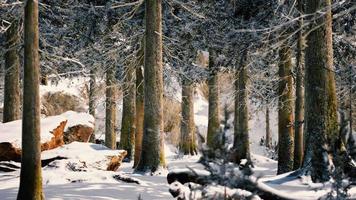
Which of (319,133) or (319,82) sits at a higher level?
(319,82)

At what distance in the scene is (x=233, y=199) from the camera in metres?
4.59

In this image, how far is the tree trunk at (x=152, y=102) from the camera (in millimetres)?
12156

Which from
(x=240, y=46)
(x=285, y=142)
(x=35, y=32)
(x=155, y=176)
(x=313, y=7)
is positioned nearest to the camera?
(x=35, y=32)

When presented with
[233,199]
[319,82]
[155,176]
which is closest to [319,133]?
[319,82]

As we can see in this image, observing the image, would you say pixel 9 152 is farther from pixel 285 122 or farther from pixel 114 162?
pixel 285 122

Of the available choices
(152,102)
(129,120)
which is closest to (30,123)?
(152,102)

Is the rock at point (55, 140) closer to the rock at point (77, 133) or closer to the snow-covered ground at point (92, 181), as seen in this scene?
the snow-covered ground at point (92, 181)

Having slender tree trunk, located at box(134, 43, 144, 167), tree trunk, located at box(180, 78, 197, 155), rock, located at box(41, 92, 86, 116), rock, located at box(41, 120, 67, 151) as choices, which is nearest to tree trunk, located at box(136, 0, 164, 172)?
slender tree trunk, located at box(134, 43, 144, 167)

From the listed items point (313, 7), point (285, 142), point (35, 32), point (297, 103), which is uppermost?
point (313, 7)

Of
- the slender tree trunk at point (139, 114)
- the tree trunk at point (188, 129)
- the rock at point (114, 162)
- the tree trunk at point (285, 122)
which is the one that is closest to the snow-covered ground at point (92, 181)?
the rock at point (114, 162)

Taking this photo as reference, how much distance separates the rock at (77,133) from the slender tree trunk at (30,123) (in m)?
9.81

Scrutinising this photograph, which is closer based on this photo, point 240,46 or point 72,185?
point 72,185

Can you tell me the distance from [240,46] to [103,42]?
4845mm

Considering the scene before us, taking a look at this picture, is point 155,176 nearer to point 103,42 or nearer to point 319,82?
point 319,82
